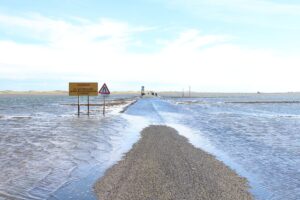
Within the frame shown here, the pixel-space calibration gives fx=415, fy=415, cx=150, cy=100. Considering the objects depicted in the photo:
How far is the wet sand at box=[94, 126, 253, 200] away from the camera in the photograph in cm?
936

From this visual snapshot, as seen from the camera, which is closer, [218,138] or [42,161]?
[42,161]

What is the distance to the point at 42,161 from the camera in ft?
46.3

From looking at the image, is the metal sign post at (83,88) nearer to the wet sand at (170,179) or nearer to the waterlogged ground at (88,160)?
the waterlogged ground at (88,160)

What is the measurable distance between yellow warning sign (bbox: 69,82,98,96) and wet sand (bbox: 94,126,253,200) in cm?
2834

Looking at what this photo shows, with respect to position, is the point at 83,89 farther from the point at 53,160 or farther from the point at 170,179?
the point at 170,179

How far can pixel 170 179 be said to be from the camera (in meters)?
10.8

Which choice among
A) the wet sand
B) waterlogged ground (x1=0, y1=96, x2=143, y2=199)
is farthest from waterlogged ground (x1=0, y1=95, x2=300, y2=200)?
the wet sand

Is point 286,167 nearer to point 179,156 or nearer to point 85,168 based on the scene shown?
point 179,156

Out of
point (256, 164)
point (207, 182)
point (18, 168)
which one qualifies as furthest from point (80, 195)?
point (256, 164)

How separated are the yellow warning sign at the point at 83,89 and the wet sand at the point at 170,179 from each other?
93.0 ft

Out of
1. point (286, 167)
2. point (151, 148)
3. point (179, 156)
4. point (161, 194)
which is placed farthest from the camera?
point (151, 148)

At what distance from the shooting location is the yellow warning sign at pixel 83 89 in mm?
44006

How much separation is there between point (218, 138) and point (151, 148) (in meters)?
7.03

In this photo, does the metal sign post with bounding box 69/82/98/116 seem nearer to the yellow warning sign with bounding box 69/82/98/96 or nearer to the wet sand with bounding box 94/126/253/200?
the yellow warning sign with bounding box 69/82/98/96
